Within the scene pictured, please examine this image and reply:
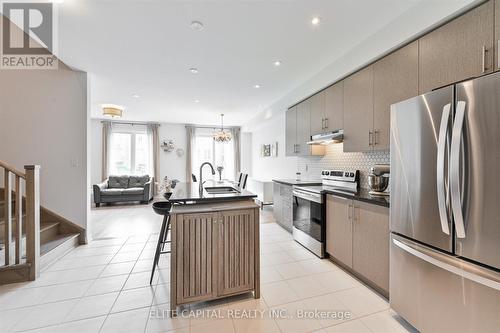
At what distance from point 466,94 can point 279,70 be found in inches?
99.3

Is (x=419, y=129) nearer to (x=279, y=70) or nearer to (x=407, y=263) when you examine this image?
(x=407, y=263)

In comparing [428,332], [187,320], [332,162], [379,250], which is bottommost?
[187,320]

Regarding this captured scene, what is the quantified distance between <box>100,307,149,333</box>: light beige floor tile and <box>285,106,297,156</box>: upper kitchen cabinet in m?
3.43

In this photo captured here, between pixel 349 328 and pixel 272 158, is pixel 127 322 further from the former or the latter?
pixel 272 158

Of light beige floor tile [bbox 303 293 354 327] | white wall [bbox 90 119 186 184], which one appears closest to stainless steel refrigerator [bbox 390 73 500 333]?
light beige floor tile [bbox 303 293 354 327]

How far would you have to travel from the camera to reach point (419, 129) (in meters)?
1.54

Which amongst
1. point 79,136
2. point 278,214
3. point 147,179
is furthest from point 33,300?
point 147,179

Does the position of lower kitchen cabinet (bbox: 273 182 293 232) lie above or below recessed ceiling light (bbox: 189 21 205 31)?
below

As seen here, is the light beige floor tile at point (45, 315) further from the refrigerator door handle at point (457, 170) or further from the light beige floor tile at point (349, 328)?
the refrigerator door handle at point (457, 170)

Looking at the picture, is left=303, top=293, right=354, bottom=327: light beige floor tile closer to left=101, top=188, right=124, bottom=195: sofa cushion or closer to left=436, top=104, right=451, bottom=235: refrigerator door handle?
→ left=436, top=104, right=451, bottom=235: refrigerator door handle

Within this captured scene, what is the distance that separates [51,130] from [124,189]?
11.4 ft

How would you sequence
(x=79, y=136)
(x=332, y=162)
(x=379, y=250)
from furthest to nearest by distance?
(x=332, y=162) → (x=79, y=136) → (x=379, y=250)

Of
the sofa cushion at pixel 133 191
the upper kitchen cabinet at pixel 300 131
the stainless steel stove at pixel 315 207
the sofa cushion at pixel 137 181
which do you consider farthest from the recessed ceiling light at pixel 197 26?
the sofa cushion at pixel 137 181

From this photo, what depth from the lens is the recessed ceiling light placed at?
217 centimetres
